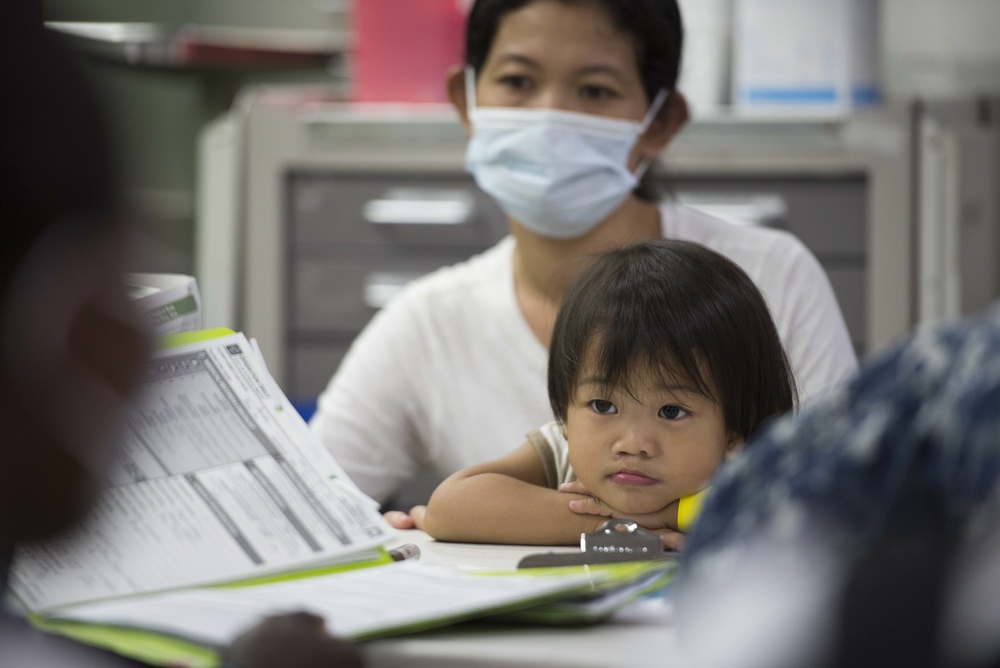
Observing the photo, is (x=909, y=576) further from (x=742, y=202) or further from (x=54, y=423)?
(x=742, y=202)

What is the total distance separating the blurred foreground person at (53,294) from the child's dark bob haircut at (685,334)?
2.25ft

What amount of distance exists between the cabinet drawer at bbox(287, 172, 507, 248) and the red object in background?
193 millimetres

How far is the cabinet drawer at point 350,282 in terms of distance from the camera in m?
2.52

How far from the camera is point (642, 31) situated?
4.82 ft

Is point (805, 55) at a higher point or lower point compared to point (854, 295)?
higher

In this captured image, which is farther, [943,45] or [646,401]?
[943,45]

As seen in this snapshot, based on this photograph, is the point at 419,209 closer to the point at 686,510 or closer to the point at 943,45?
the point at 943,45

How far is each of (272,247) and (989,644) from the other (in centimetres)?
229

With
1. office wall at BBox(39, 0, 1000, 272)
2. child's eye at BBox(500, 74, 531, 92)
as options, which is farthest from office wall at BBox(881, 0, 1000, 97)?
child's eye at BBox(500, 74, 531, 92)

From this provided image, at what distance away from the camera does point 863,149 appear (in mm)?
2357

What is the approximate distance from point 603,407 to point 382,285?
1522 mm

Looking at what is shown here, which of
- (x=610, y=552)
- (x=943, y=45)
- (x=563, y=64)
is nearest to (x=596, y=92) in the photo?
(x=563, y=64)

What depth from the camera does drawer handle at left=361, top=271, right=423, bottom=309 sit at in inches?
99.1

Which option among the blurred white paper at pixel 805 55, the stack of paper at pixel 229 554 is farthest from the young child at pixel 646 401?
the blurred white paper at pixel 805 55
